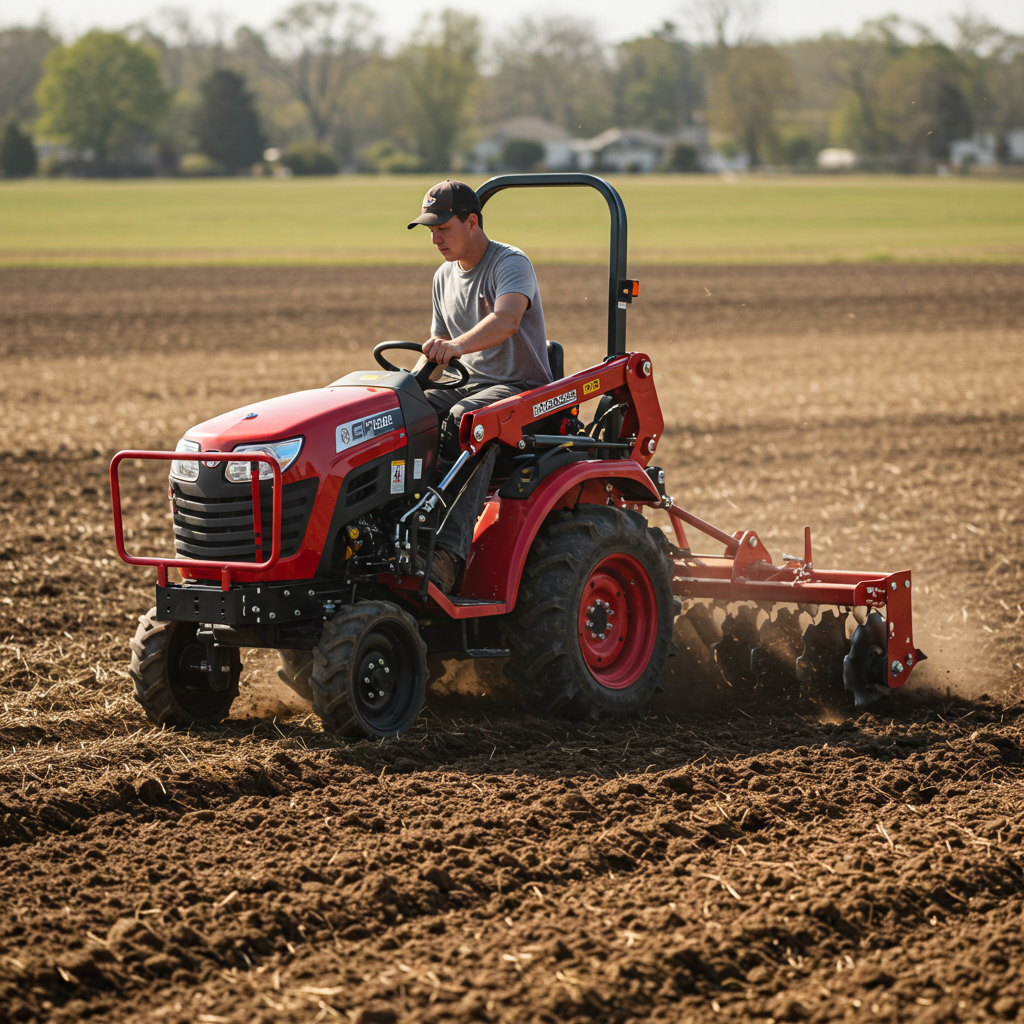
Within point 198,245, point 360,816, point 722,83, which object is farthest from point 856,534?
point 722,83

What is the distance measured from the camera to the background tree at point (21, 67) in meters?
126

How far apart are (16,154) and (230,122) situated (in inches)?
622

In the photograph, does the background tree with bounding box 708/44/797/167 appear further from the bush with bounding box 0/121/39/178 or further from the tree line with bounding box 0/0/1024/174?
the bush with bounding box 0/121/39/178

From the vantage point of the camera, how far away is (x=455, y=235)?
17.8ft

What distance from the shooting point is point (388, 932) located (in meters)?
3.55

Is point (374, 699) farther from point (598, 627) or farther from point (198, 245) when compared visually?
point (198, 245)

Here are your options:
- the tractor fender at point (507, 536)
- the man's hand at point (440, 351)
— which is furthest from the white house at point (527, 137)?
the man's hand at point (440, 351)

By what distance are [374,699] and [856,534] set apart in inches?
200

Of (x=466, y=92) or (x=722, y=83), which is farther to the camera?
(x=466, y=92)

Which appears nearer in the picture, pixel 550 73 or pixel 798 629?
pixel 798 629

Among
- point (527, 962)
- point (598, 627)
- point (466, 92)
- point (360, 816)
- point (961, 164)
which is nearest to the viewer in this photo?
point (527, 962)

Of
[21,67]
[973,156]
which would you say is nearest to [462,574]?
[973,156]

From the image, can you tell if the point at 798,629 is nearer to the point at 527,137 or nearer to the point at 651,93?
the point at 651,93

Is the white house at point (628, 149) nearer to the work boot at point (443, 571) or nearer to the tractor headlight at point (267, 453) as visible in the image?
the work boot at point (443, 571)
